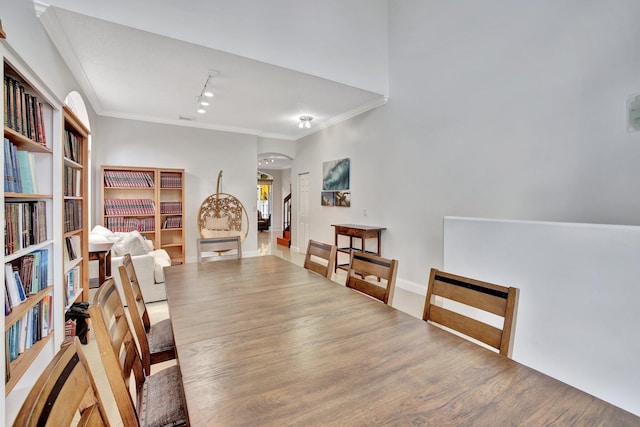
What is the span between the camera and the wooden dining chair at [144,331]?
59.2 inches

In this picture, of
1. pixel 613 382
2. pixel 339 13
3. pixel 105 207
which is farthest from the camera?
pixel 105 207

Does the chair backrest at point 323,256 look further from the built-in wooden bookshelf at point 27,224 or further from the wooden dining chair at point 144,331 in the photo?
the built-in wooden bookshelf at point 27,224

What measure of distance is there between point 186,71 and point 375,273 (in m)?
3.25

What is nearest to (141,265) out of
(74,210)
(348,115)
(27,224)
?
(74,210)

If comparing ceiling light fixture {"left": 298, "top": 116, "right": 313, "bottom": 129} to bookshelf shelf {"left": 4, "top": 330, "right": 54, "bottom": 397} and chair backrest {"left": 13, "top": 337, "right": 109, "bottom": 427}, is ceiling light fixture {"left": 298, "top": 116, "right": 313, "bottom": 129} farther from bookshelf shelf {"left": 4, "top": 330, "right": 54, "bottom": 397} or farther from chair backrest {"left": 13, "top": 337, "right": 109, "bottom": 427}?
chair backrest {"left": 13, "top": 337, "right": 109, "bottom": 427}

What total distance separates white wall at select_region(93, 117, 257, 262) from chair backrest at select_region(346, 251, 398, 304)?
4702 millimetres

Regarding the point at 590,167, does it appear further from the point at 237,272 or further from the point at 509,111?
the point at 237,272

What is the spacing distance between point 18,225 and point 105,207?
3.56 metres

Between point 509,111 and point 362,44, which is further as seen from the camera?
point 362,44

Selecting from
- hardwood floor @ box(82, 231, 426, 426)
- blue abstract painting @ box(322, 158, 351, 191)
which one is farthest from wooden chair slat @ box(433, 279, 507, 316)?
blue abstract painting @ box(322, 158, 351, 191)

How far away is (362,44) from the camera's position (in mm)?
4184

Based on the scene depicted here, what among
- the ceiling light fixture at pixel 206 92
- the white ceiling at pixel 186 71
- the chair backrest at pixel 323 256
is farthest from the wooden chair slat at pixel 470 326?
the ceiling light fixture at pixel 206 92

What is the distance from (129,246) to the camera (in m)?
3.78

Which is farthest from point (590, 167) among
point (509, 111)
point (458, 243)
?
point (458, 243)
